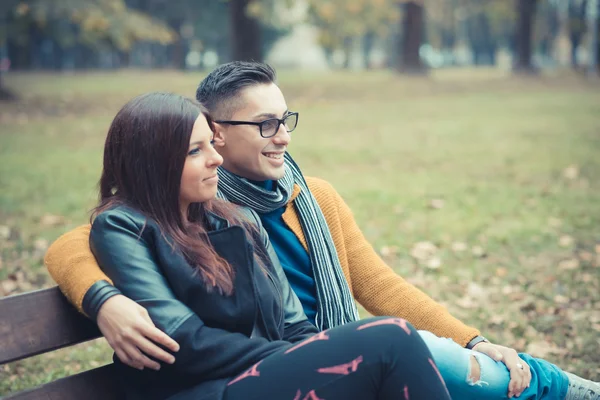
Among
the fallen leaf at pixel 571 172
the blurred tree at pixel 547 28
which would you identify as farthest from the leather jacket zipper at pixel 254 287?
the blurred tree at pixel 547 28

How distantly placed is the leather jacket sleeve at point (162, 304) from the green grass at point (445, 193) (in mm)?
2466

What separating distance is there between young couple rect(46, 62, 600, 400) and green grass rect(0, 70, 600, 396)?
2.26 metres

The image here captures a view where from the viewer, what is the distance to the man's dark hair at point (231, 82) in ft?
9.99

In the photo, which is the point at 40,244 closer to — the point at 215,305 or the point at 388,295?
the point at 388,295

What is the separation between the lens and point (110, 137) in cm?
245

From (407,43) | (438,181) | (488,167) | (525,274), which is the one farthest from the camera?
(407,43)

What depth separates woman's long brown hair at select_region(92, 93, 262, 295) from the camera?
2393 millimetres

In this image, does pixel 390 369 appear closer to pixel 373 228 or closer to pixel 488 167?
pixel 373 228

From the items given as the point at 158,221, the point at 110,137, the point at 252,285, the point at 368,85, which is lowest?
the point at 368,85

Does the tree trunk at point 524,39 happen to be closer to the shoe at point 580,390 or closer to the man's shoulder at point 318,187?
the man's shoulder at point 318,187

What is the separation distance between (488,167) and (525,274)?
5.71 metres

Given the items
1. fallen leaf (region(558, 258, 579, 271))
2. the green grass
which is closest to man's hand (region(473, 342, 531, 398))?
the green grass

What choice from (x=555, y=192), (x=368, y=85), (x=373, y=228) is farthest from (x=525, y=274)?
(x=368, y=85)

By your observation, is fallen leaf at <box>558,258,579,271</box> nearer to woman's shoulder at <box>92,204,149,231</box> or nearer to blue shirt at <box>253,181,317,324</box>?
blue shirt at <box>253,181,317,324</box>
